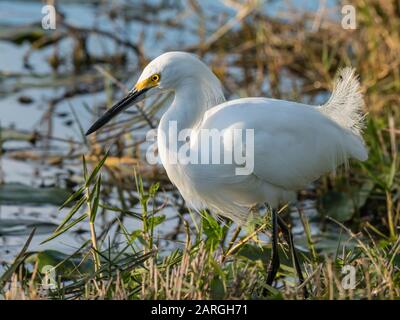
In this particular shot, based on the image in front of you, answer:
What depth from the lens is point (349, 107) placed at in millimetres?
4102

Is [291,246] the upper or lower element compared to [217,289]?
upper

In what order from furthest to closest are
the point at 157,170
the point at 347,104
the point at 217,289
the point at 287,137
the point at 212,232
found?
the point at 157,170 → the point at 347,104 → the point at 287,137 → the point at 212,232 → the point at 217,289

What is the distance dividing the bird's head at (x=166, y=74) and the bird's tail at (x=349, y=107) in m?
0.61

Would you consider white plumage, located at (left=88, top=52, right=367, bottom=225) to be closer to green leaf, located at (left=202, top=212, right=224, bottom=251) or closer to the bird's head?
the bird's head

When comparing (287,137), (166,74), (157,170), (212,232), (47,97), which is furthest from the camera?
(47,97)

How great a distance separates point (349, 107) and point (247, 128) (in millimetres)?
512

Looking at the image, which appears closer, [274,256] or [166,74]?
[166,74]

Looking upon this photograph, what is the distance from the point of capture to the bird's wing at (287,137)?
3.93m

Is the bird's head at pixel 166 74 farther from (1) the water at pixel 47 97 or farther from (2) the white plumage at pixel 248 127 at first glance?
(1) the water at pixel 47 97

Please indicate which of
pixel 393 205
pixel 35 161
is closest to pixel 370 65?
pixel 393 205

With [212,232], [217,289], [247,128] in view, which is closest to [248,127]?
[247,128]

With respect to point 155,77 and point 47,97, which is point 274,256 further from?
point 47,97

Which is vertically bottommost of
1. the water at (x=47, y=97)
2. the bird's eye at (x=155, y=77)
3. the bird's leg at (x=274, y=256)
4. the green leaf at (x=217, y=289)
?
the green leaf at (x=217, y=289)

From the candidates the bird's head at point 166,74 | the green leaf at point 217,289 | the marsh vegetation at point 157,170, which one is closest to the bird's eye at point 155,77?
the bird's head at point 166,74
